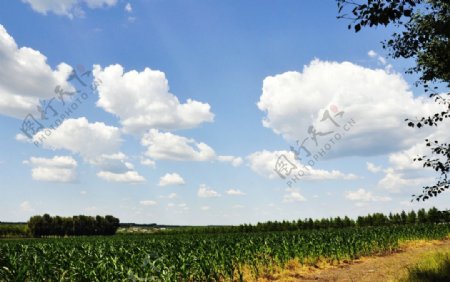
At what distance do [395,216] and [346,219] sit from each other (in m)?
8.50

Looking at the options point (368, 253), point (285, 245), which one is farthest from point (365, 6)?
point (368, 253)

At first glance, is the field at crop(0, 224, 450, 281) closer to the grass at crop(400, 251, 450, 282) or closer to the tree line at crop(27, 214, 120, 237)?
the grass at crop(400, 251, 450, 282)

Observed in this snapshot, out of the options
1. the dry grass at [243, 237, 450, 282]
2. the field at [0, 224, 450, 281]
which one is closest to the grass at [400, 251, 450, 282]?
the dry grass at [243, 237, 450, 282]

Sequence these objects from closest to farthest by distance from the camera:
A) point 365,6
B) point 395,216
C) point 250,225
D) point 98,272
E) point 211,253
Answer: point 365,6 → point 98,272 → point 211,253 → point 395,216 → point 250,225

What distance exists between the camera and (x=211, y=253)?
18625 mm

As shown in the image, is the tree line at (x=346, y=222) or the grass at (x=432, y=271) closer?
the grass at (x=432, y=271)

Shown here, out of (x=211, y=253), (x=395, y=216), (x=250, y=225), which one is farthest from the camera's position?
(x=250, y=225)

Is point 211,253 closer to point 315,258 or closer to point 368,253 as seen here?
point 315,258

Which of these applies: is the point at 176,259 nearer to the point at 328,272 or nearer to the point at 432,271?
the point at 328,272

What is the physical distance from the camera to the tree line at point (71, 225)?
117 meters

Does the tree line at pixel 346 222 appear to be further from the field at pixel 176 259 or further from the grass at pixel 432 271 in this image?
the grass at pixel 432 271

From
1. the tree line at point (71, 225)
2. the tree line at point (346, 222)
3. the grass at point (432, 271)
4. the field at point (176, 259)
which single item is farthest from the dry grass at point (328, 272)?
the tree line at point (71, 225)

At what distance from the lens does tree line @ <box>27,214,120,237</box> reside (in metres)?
117

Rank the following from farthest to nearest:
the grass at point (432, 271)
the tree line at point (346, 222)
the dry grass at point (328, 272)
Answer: the tree line at point (346, 222) < the dry grass at point (328, 272) < the grass at point (432, 271)
